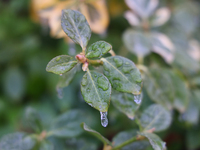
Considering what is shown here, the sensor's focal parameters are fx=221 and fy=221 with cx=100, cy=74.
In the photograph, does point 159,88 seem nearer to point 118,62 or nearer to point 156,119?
point 156,119

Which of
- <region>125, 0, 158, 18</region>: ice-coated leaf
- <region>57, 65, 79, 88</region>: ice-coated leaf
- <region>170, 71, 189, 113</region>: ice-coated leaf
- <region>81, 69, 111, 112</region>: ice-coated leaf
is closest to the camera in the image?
<region>81, 69, 111, 112</region>: ice-coated leaf

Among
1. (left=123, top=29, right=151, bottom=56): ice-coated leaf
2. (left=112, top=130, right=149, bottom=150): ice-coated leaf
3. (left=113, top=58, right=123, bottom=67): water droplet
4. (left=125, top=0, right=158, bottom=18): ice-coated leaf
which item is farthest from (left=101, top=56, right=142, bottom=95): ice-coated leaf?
(left=125, top=0, right=158, bottom=18): ice-coated leaf

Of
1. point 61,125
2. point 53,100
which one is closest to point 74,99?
point 53,100

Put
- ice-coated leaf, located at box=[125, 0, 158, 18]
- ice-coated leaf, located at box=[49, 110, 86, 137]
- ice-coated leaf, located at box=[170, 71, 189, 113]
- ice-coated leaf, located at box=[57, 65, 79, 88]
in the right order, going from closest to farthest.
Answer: ice-coated leaf, located at box=[57, 65, 79, 88], ice-coated leaf, located at box=[49, 110, 86, 137], ice-coated leaf, located at box=[170, 71, 189, 113], ice-coated leaf, located at box=[125, 0, 158, 18]

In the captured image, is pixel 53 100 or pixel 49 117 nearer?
pixel 49 117

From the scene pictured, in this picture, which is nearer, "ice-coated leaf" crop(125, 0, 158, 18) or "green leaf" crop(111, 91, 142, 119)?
"green leaf" crop(111, 91, 142, 119)

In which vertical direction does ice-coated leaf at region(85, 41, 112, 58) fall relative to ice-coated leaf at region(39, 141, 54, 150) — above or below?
above

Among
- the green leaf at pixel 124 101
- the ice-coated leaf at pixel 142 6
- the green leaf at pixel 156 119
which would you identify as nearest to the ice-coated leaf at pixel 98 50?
the green leaf at pixel 124 101

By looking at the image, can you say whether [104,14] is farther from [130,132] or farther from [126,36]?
[130,132]

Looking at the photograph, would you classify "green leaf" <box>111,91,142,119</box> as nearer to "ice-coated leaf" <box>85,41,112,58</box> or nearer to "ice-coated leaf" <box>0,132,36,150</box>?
"ice-coated leaf" <box>85,41,112,58</box>
